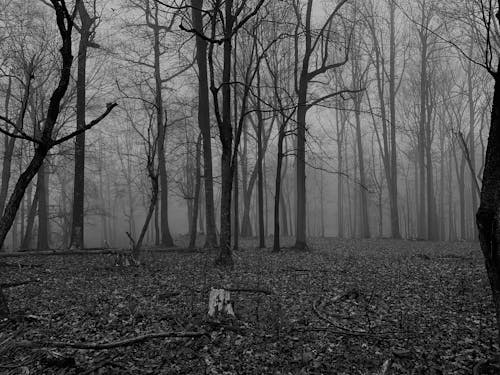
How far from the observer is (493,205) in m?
3.62

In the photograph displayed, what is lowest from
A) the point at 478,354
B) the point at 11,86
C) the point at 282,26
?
the point at 478,354

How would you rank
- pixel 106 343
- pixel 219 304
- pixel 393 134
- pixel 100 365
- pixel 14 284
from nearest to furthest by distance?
pixel 100 365 < pixel 106 343 < pixel 219 304 < pixel 14 284 < pixel 393 134

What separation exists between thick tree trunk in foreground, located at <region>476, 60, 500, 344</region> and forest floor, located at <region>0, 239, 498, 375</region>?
1476 millimetres

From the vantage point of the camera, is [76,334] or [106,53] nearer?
[76,334]

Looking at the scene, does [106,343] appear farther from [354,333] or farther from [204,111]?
[204,111]

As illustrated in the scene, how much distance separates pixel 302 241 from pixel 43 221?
1225 cm

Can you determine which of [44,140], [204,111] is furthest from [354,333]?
[204,111]

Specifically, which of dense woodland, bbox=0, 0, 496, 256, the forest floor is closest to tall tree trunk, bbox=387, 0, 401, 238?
dense woodland, bbox=0, 0, 496, 256

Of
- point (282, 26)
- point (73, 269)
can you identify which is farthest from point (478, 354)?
point (282, 26)

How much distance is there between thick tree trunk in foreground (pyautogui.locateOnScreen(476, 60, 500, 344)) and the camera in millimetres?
3604

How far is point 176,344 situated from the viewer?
5070mm

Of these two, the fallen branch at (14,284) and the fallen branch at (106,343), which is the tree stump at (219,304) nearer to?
the fallen branch at (106,343)

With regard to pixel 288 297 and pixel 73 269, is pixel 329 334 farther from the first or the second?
pixel 73 269

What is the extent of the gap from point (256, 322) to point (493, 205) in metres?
3.58
